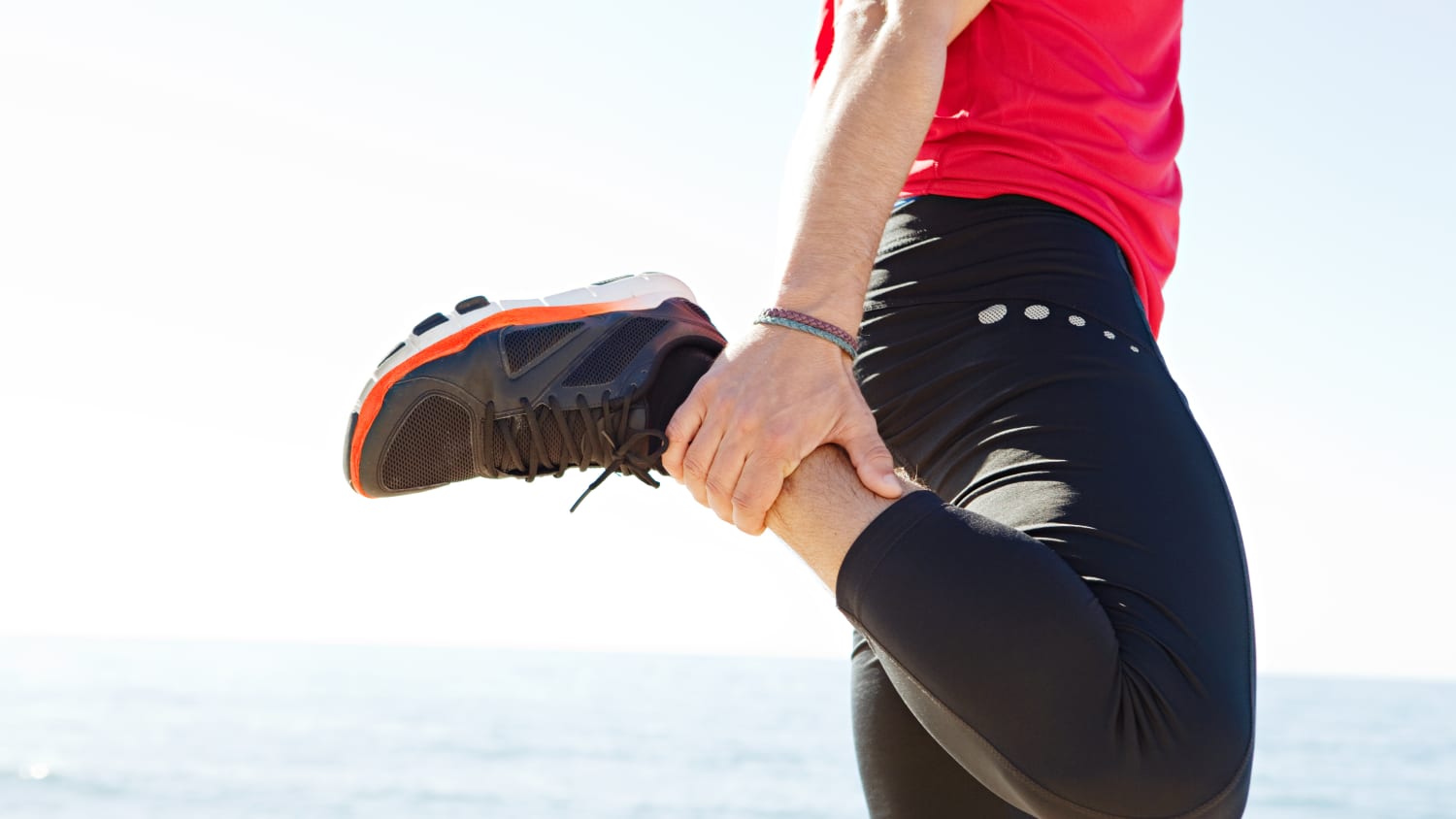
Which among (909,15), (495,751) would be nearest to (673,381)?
(909,15)

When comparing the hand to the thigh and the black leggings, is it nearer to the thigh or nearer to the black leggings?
the black leggings

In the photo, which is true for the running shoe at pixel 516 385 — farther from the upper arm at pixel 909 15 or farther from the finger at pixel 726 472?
the upper arm at pixel 909 15

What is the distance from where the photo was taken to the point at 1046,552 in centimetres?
151

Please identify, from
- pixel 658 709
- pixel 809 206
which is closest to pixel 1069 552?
pixel 809 206

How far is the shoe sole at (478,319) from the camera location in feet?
6.58

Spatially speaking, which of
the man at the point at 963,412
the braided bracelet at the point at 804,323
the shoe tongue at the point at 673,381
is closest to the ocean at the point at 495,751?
the man at the point at 963,412

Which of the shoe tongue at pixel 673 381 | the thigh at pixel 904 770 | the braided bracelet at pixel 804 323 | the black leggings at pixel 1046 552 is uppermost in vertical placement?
the braided bracelet at pixel 804 323

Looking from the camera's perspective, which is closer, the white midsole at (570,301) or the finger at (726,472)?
the finger at (726,472)

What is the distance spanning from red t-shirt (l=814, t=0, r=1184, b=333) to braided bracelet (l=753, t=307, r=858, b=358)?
0.45 m

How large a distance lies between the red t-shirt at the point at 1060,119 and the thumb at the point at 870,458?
530 millimetres

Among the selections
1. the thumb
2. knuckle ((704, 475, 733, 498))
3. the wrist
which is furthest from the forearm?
knuckle ((704, 475, 733, 498))

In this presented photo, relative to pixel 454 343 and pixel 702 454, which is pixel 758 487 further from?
pixel 454 343

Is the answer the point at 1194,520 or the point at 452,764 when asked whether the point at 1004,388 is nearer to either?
the point at 1194,520

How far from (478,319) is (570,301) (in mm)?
153
